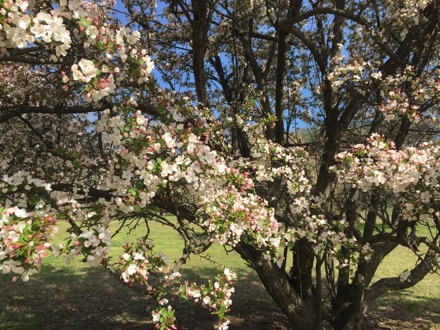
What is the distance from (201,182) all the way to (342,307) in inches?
183

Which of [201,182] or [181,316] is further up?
[201,182]

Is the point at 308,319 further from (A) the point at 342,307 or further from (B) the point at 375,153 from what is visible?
(B) the point at 375,153

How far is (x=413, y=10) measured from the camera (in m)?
4.46

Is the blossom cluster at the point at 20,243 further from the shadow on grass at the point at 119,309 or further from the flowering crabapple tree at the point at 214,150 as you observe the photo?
the shadow on grass at the point at 119,309

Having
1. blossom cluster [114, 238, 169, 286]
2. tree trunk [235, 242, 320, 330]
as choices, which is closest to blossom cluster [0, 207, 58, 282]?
blossom cluster [114, 238, 169, 286]

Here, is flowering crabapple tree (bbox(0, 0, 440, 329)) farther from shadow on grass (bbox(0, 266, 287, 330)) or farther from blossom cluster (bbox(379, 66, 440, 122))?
shadow on grass (bbox(0, 266, 287, 330))

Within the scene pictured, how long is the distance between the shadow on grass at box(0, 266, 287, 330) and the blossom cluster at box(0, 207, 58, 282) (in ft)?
18.8

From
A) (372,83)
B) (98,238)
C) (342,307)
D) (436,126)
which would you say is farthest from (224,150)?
(436,126)

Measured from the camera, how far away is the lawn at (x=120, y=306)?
7.12m

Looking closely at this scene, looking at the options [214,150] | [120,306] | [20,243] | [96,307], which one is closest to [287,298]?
[214,150]

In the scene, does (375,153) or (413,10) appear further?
(413,10)

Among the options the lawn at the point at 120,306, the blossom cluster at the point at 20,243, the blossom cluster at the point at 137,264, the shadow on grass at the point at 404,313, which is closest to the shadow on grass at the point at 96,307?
the lawn at the point at 120,306

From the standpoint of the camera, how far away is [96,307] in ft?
26.0

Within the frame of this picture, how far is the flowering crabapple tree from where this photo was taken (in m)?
2.30
